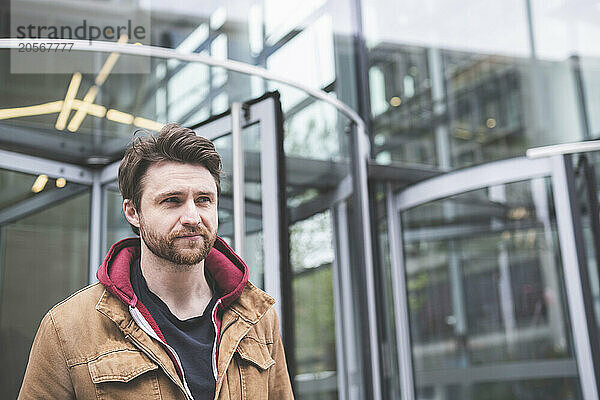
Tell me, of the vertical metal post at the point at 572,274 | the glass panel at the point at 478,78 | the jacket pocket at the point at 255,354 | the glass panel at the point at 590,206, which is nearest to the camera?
the jacket pocket at the point at 255,354

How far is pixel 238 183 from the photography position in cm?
280

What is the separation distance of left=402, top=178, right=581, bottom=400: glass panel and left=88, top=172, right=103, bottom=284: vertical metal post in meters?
2.96

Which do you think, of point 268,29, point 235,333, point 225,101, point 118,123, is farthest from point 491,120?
point 235,333

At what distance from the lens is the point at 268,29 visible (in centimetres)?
384

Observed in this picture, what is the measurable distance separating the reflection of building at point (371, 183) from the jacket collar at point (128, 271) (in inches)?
22.5

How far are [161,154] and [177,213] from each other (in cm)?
16

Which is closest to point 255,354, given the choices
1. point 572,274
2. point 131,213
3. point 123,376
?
point 123,376

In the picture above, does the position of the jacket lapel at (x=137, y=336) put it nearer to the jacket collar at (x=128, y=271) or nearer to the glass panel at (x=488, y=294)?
the jacket collar at (x=128, y=271)

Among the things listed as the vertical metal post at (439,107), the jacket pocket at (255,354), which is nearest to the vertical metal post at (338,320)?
the jacket pocket at (255,354)

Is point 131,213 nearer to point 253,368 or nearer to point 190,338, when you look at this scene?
point 190,338

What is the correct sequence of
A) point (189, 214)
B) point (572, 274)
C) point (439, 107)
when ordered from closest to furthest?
1. point (189, 214)
2. point (572, 274)
3. point (439, 107)

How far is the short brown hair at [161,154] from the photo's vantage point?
69.5 inches

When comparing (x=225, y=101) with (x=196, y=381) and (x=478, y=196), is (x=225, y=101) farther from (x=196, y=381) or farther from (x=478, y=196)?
(x=478, y=196)

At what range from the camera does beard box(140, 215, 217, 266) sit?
173 cm
